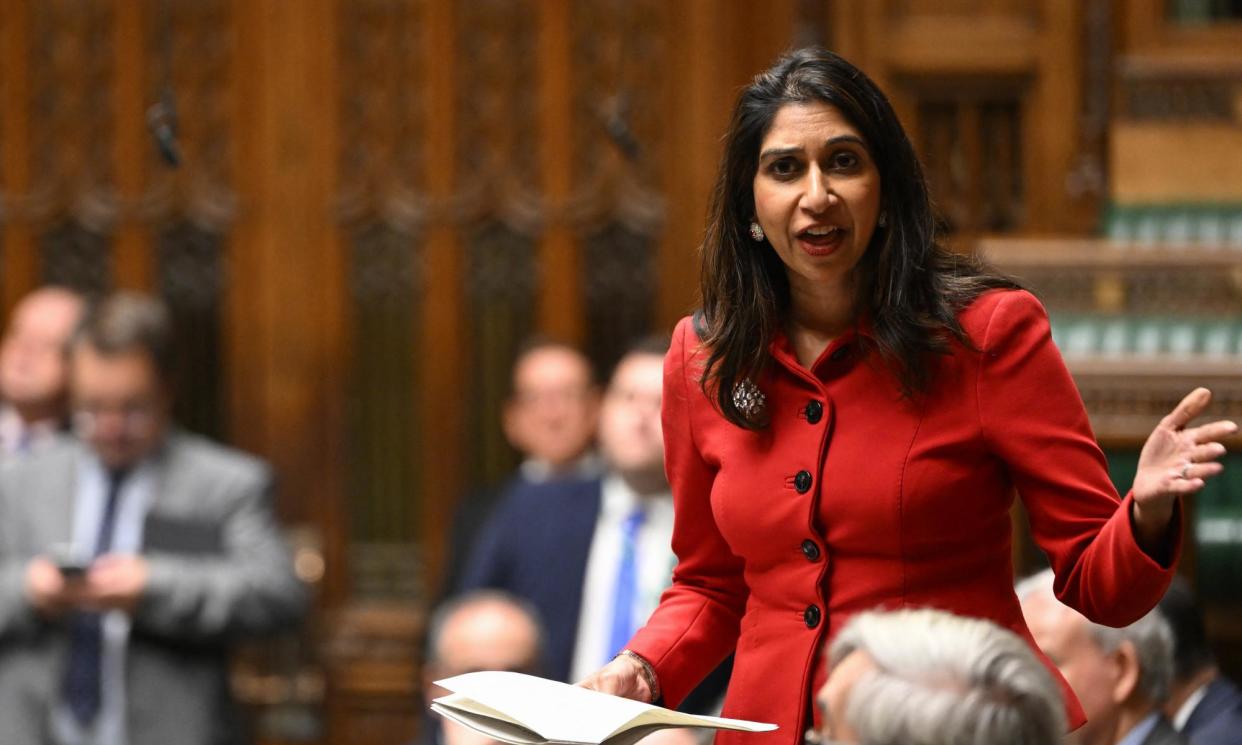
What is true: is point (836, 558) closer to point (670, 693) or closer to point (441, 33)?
point (670, 693)

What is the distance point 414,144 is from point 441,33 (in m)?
0.33

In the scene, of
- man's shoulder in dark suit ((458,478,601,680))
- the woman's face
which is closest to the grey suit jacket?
man's shoulder in dark suit ((458,478,601,680))

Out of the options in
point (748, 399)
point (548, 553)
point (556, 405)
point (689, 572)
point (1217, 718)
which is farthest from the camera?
point (556, 405)

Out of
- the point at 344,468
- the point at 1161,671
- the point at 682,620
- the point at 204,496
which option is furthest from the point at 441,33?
the point at 682,620

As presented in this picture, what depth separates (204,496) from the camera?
4309 mm

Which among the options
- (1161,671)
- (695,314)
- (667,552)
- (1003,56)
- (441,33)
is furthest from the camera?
(441,33)

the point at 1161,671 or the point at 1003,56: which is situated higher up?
the point at 1003,56

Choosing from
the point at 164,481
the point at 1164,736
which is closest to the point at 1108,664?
the point at 1164,736

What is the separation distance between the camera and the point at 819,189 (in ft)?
6.59

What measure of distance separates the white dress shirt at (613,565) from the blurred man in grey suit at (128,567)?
61cm

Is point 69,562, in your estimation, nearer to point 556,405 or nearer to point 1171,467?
point 556,405

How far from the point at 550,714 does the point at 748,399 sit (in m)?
0.40

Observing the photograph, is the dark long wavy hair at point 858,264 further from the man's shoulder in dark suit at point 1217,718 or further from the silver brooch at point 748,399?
the man's shoulder in dark suit at point 1217,718

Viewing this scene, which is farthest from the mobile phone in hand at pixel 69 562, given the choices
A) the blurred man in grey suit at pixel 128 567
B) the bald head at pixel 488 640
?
the bald head at pixel 488 640
